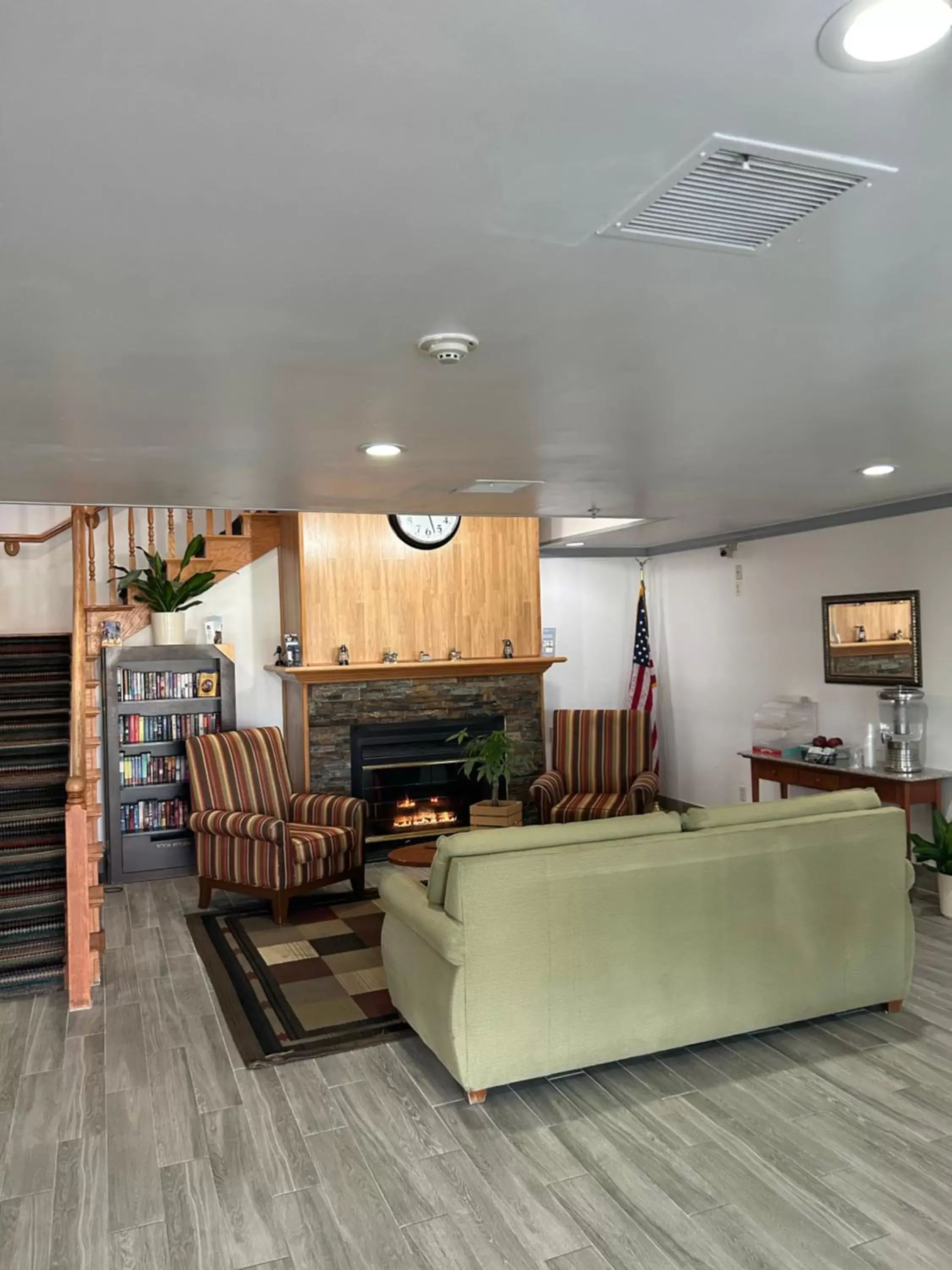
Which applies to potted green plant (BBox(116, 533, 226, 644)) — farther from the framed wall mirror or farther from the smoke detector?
the smoke detector

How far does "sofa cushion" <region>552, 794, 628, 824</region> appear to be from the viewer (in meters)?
6.86

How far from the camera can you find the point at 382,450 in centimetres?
356

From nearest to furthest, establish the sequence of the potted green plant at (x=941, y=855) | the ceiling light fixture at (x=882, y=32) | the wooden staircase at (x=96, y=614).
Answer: the ceiling light fixture at (x=882, y=32), the wooden staircase at (x=96, y=614), the potted green plant at (x=941, y=855)

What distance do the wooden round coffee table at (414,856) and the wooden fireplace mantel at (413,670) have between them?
149cm

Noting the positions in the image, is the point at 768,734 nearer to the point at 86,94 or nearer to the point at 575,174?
the point at 575,174

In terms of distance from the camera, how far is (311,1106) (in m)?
3.44

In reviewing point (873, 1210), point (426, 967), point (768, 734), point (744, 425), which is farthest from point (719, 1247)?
point (768, 734)

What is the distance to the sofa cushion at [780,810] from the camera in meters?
3.83

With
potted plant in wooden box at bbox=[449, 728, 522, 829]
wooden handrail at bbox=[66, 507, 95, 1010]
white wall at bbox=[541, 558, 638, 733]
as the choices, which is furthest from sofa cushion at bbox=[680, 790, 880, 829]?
white wall at bbox=[541, 558, 638, 733]

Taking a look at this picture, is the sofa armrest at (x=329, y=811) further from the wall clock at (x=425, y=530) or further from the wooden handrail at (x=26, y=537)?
the wooden handrail at (x=26, y=537)

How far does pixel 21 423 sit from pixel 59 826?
114 inches

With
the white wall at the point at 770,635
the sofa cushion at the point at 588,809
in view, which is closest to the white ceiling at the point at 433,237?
the white wall at the point at 770,635

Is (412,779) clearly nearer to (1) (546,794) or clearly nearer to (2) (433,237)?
(1) (546,794)

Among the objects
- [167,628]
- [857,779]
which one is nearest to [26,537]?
[167,628]
